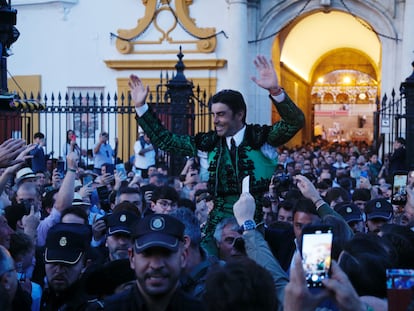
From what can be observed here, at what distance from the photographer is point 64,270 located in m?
5.16

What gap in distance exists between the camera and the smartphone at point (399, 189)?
324 inches

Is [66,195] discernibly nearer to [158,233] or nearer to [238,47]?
[158,233]

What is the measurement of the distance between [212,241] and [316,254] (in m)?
2.65

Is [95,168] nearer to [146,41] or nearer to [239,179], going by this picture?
[146,41]

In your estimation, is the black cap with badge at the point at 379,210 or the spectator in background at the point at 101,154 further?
the spectator in background at the point at 101,154

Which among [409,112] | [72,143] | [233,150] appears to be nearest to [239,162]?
[233,150]

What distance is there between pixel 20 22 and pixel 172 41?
522 centimetres

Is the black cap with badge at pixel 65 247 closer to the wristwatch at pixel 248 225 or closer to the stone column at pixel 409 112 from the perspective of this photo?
the wristwatch at pixel 248 225

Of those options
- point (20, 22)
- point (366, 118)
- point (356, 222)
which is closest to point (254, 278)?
point (356, 222)

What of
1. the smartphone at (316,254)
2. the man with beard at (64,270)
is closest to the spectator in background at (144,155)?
the man with beard at (64,270)

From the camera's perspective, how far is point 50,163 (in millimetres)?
18688

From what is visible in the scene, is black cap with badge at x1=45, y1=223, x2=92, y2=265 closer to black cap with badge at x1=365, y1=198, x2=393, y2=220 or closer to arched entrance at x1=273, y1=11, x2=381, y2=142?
black cap with badge at x1=365, y1=198, x2=393, y2=220

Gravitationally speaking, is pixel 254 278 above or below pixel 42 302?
above

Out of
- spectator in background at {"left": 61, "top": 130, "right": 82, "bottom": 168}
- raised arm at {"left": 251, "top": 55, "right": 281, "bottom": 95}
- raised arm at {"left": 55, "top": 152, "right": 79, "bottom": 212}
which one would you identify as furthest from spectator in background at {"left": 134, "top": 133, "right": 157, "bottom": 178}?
raised arm at {"left": 251, "top": 55, "right": 281, "bottom": 95}
